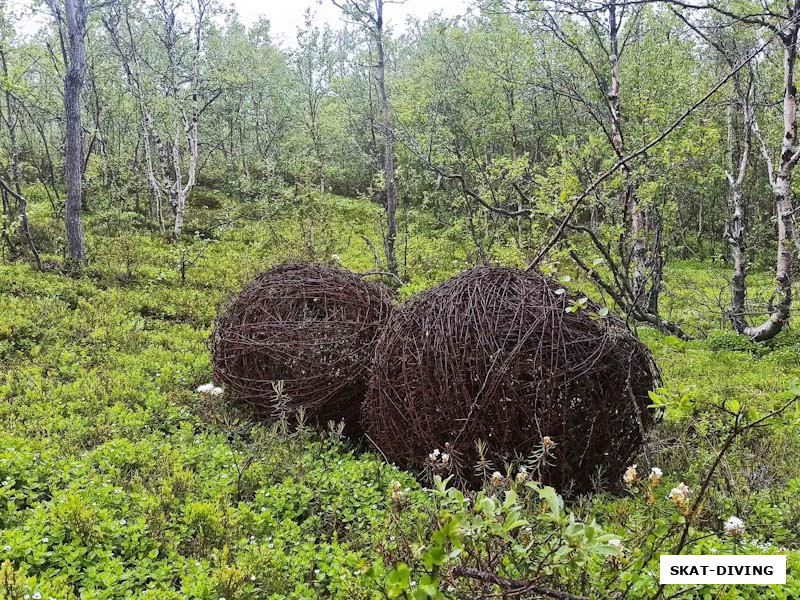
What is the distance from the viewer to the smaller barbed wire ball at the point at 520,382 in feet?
12.3

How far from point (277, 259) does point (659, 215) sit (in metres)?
8.27

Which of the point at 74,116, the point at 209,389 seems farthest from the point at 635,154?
the point at 74,116

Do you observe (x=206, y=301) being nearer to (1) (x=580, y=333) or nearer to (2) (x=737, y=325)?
(1) (x=580, y=333)

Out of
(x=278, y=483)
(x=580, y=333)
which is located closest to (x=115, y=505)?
(x=278, y=483)

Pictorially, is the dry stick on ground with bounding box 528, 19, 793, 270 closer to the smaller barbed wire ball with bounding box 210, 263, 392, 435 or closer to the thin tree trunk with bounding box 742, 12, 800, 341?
the smaller barbed wire ball with bounding box 210, 263, 392, 435

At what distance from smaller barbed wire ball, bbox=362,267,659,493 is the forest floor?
12.0 inches

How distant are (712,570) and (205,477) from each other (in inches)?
138

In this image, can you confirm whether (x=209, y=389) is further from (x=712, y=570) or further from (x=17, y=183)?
(x=17, y=183)

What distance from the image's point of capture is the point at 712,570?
A: 1.95 meters

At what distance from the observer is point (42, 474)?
4039 millimetres

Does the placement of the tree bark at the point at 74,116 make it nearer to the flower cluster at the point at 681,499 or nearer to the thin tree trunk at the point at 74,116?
the thin tree trunk at the point at 74,116

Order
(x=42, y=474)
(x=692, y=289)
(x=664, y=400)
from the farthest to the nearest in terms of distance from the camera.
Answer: (x=692, y=289), (x=42, y=474), (x=664, y=400)

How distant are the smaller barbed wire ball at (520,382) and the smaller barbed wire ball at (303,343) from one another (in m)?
1.17

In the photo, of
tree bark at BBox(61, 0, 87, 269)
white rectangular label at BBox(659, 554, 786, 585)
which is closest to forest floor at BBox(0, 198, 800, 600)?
white rectangular label at BBox(659, 554, 786, 585)
